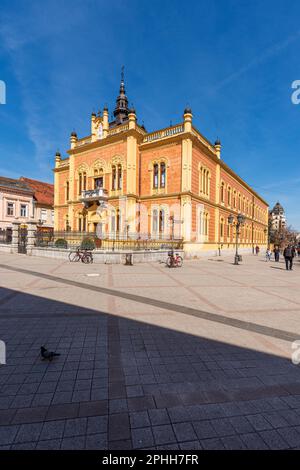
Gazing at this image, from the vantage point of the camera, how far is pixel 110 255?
15336mm

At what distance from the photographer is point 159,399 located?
2.70 metres

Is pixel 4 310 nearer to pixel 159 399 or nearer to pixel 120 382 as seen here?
pixel 120 382

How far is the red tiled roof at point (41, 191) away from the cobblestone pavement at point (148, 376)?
40818mm

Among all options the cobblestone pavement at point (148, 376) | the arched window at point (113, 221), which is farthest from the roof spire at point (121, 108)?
the cobblestone pavement at point (148, 376)

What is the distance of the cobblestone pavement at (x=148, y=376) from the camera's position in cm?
220

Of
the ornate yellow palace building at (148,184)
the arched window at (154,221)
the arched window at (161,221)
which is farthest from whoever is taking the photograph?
the arched window at (154,221)

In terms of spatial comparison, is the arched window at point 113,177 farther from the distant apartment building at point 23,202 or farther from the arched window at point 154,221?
the distant apartment building at point 23,202

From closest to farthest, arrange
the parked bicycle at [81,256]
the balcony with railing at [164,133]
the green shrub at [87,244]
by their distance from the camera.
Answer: the parked bicycle at [81,256] < the green shrub at [87,244] < the balcony with railing at [164,133]

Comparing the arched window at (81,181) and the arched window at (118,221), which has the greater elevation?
the arched window at (81,181)

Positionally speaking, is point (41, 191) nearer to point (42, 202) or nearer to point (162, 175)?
point (42, 202)

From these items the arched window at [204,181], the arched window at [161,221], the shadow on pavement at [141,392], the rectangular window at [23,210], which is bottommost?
the shadow on pavement at [141,392]

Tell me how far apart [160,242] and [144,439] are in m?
19.1

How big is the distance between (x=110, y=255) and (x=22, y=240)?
9.84 metres
